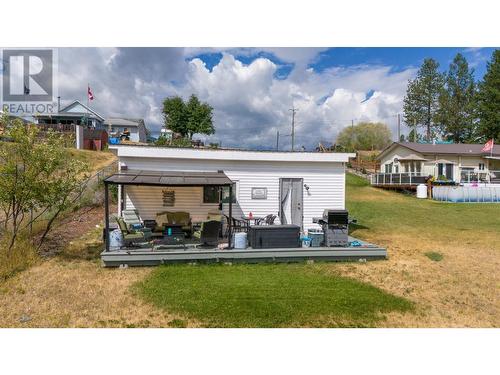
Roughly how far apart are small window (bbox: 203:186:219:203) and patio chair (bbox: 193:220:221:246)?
202cm

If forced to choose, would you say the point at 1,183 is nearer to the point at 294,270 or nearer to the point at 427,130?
the point at 294,270

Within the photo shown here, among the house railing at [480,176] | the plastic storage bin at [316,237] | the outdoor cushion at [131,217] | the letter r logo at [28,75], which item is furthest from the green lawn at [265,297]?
the house railing at [480,176]

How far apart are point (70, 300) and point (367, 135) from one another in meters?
71.4

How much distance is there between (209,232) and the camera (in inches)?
378

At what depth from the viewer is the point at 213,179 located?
32.8 feet

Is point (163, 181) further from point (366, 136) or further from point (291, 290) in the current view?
point (366, 136)

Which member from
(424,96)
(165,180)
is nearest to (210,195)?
(165,180)

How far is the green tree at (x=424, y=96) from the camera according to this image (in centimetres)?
4879

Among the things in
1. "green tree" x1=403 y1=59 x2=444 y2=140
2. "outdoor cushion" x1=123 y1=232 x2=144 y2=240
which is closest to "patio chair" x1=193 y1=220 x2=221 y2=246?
"outdoor cushion" x1=123 y1=232 x2=144 y2=240

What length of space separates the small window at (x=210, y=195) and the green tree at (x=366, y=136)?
60856 millimetres

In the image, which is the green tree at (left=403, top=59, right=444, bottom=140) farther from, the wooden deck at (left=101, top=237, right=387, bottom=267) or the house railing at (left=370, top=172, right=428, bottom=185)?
the wooden deck at (left=101, top=237, right=387, bottom=267)

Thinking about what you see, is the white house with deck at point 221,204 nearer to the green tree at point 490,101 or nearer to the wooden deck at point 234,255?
the wooden deck at point 234,255

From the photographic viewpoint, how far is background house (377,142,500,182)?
101 feet

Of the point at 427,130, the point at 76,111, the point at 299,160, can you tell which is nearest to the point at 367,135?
the point at 427,130
